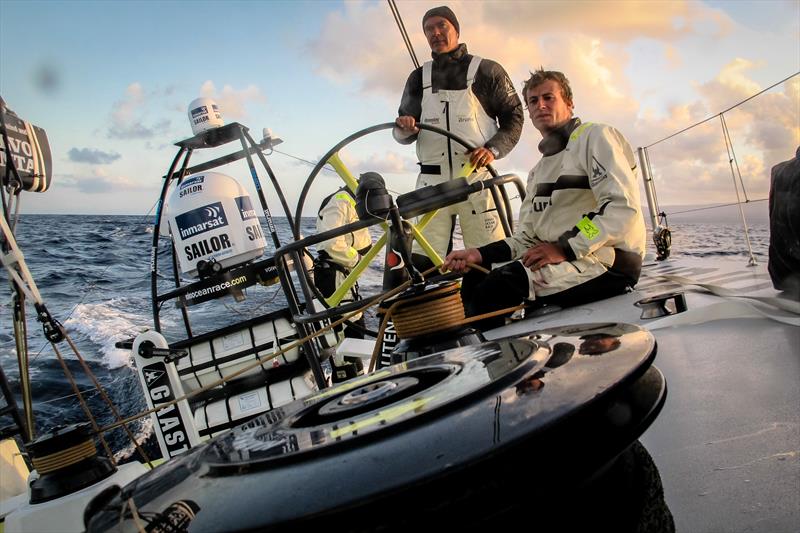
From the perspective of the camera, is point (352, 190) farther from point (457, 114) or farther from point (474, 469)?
point (474, 469)

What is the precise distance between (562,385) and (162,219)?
3.83 meters

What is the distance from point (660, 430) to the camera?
3.89 feet

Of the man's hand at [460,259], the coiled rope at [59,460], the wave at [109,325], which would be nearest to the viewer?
the coiled rope at [59,460]

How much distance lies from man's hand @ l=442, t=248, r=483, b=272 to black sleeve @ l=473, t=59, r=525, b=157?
1419 millimetres

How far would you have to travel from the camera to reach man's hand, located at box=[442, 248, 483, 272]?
219 cm

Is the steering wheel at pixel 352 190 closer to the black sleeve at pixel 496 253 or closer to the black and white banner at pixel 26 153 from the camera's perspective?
the black sleeve at pixel 496 253

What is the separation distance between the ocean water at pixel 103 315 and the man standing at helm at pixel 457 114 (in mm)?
1489

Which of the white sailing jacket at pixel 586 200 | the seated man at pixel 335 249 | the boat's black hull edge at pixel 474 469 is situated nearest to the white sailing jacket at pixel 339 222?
the seated man at pixel 335 249

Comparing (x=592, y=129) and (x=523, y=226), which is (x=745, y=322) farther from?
(x=523, y=226)

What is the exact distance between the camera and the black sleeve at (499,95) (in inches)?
150

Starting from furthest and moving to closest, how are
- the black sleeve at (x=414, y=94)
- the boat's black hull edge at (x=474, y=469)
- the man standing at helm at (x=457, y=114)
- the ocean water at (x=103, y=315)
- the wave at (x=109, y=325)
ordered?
the wave at (x=109, y=325), the ocean water at (x=103, y=315), the black sleeve at (x=414, y=94), the man standing at helm at (x=457, y=114), the boat's black hull edge at (x=474, y=469)

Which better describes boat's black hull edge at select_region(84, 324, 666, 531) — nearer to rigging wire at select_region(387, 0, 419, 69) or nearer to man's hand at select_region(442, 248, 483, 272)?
man's hand at select_region(442, 248, 483, 272)

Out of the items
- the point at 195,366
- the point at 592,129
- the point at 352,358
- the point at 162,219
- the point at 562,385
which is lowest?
the point at 352,358

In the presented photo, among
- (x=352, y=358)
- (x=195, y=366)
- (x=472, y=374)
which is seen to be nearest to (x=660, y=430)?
(x=472, y=374)
